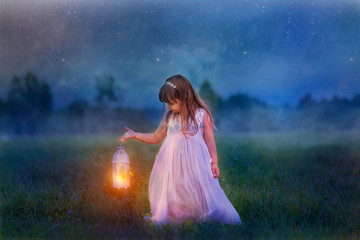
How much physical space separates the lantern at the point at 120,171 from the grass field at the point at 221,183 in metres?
0.14

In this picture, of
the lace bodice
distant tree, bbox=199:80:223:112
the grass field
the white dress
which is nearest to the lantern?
the grass field

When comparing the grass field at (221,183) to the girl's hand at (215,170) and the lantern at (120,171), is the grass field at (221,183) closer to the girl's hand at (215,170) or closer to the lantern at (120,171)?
the lantern at (120,171)

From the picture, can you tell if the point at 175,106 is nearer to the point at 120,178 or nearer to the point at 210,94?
the point at 120,178

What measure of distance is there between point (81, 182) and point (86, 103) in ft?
6.45

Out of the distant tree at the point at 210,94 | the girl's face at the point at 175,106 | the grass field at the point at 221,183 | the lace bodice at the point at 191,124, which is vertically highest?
the distant tree at the point at 210,94

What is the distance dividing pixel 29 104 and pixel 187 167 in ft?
13.7

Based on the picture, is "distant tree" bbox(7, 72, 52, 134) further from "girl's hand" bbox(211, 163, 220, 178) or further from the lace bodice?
"girl's hand" bbox(211, 163, 220, 178)

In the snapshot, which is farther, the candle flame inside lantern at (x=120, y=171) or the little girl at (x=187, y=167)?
the candle flame inside lantern at (x=120, y=171)

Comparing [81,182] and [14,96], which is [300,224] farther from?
[14,96]

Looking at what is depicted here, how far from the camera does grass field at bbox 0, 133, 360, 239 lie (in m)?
3.45

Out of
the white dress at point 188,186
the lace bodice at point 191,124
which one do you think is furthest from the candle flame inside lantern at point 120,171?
the lace bodice at point 191,124

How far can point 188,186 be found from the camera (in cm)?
370

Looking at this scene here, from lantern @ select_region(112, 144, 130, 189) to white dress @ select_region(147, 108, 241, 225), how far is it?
382 millimetres

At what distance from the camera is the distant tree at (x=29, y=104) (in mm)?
6180
